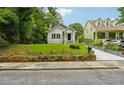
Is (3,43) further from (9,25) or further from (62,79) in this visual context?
(62,79)

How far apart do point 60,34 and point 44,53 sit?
12.2 m

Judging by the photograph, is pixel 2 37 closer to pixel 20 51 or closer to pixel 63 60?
pixel 20 51

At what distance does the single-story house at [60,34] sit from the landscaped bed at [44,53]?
369 inches

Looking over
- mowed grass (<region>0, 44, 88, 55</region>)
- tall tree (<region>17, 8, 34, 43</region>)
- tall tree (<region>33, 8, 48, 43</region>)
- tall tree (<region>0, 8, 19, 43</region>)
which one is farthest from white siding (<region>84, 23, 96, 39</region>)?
mowed grass (<region>0, 44, 88, 55</region>)

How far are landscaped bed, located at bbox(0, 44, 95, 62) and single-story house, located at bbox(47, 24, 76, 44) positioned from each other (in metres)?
9.37

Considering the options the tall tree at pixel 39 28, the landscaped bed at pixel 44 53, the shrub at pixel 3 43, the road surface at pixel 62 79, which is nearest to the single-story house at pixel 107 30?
the tall tree at pixel 39 28

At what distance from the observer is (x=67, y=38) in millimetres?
32750

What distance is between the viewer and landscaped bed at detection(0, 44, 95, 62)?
62.4 ft

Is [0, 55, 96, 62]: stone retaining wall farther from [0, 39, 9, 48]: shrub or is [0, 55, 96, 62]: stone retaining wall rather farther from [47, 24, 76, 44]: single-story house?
[47, 24, 76, 44]: single-story house

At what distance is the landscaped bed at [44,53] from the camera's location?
19031 millimetres

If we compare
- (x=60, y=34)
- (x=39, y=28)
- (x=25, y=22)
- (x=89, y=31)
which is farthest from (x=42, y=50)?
(x=89, y=31)

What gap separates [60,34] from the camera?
32.4 metres
